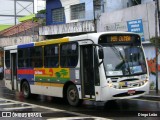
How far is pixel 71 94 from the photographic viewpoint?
15016 millimetres

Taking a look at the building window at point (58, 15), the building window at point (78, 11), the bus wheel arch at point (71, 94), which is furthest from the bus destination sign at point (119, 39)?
the building window at point (58, 15)

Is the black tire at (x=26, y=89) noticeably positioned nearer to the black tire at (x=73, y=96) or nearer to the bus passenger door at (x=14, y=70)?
the bus passenger door at (x=14, y=70)

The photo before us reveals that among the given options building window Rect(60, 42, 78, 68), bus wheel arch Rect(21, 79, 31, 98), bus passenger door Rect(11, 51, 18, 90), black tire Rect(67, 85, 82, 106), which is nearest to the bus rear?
building window Rect(60, 42, 78, 68)

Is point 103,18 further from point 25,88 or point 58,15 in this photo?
point 25,88

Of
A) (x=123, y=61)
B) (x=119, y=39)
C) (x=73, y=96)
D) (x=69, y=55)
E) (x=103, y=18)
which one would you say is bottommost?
(x=73, y=96)

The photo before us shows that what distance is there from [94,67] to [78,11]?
54.8 feet

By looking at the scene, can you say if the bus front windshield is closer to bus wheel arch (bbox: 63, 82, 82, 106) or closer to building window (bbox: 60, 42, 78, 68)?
building window (bbox: 60, 42, 78, 68)

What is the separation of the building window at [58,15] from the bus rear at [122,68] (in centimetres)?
1749

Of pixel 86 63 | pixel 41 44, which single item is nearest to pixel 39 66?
pixel 41 44

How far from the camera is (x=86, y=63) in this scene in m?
14.1

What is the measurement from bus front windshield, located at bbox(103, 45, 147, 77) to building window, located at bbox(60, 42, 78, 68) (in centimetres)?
165

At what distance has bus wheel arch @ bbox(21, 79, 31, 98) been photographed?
1873 centimetres

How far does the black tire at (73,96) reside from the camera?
14645 millimetres

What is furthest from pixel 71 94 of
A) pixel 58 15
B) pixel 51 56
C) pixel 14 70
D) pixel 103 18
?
pixel 58 15
